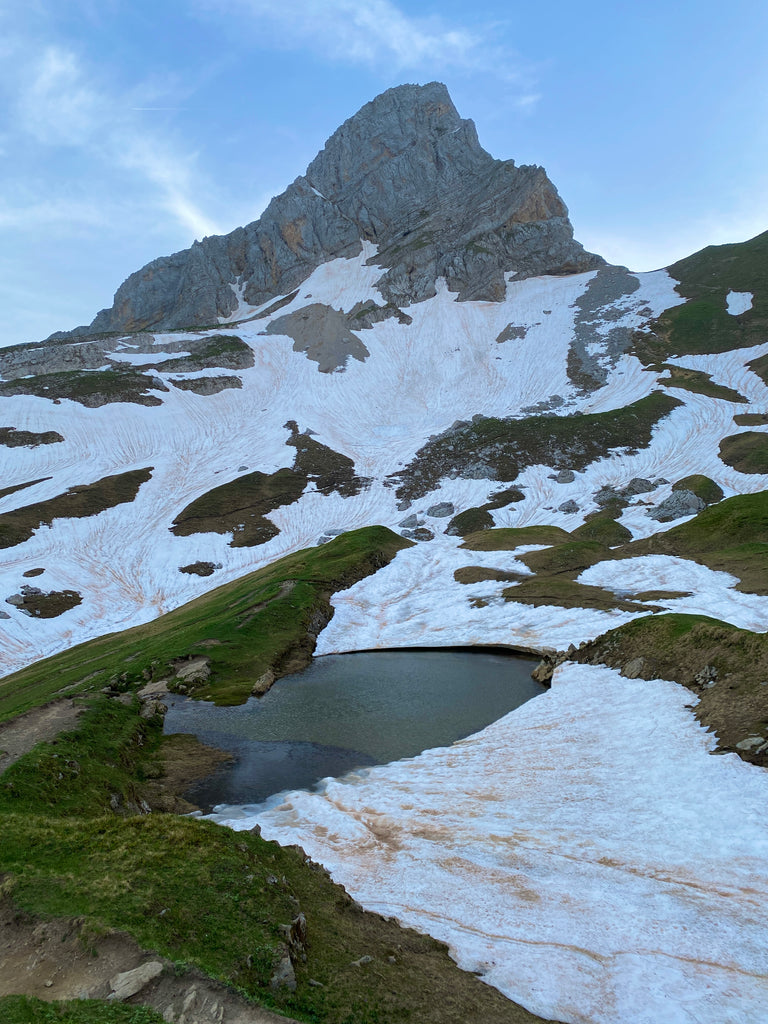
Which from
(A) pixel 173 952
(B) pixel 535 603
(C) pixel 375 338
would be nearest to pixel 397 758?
(A) pixel 173 952

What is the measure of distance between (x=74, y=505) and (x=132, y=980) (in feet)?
312

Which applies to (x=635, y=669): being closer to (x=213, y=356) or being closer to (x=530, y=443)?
(x=530, y=443)

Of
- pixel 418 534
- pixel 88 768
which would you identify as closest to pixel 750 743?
pixel 88 768

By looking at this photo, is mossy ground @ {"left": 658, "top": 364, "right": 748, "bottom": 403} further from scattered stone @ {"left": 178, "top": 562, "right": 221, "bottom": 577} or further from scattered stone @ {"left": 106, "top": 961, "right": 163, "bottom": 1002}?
scattered stone @ {"left": 106, "top": 961, "right": 163, "bottom": 1002}

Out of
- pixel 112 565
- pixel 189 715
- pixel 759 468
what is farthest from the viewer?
pixel 759 468

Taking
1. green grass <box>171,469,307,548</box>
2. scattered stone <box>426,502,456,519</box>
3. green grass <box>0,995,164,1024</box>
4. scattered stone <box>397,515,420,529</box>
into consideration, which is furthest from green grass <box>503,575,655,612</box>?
green grass <box>171,469,307,548</box>

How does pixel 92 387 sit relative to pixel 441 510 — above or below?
above

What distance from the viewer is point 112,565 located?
79125 mm

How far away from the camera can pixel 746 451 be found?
92750mm

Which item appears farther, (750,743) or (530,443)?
(530,443)

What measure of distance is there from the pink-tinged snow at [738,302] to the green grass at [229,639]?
129 m

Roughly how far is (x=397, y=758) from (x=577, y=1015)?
1543cm

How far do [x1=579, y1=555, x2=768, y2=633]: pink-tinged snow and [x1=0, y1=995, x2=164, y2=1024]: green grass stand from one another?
3643cm

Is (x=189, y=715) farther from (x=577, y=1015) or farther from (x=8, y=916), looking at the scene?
(x=577, y=1015)
